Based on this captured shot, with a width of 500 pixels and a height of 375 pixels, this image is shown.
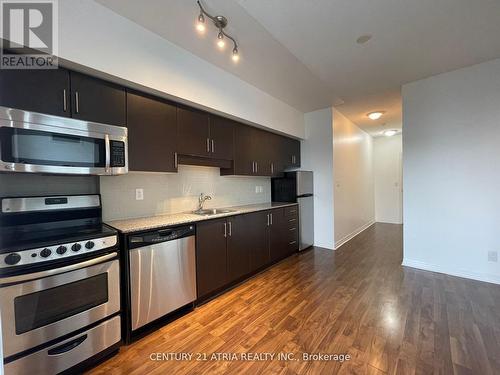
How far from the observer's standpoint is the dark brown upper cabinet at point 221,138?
8.77 feet

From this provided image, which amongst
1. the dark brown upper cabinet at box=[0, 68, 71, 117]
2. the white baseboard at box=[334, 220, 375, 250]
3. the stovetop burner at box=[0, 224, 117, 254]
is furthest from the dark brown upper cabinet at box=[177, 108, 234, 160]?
the white baseboard at box=[334, 220, 375, 250]

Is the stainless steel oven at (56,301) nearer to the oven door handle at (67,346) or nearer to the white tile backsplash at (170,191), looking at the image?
the oven door handle at (67,346)

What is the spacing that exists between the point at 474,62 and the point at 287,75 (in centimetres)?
234

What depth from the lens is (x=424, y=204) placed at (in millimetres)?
3129

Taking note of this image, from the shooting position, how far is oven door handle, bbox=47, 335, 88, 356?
1.34 m

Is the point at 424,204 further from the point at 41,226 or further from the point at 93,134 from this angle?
the point at 41,226

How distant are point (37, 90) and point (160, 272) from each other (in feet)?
5.32

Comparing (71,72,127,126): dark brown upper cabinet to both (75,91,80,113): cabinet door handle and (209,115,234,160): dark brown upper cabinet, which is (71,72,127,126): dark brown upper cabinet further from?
(209,115,234,160): dark brown upper cabinet

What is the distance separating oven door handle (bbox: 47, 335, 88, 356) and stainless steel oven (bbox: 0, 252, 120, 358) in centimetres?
7

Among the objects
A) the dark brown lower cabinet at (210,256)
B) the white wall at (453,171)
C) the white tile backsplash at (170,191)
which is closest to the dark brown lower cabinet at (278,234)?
the white tile backsplash at (170,191)

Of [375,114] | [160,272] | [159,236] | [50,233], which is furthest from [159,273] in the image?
[375,114]

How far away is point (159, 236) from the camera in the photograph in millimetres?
1893

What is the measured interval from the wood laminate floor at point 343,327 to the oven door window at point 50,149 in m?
1.50

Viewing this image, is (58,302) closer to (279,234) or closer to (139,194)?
(139,194)
